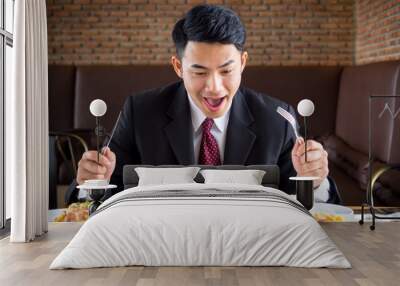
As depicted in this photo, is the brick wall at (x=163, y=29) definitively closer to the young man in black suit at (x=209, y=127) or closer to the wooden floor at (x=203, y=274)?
the young man in black suit at (x=209, y=127)

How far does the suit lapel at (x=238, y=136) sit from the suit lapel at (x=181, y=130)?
1.09 ft

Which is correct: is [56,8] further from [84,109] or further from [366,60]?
[366,60]

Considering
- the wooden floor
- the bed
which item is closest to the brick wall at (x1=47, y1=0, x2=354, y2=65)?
the wooden floor

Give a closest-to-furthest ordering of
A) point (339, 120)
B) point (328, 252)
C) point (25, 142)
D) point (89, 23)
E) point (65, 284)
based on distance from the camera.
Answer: point (65, 284), point (328, 252), point (25, 142), point (339, 120), point (89, 23)

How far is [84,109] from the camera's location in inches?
255

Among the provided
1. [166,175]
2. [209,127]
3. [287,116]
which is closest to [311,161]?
[287,116]

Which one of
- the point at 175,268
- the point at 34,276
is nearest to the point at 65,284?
the point at 34,276

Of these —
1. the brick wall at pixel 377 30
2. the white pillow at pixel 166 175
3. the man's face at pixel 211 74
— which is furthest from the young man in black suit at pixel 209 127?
the brick wall at pixel 377 30

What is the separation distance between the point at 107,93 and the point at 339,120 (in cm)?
230

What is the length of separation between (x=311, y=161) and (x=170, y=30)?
2024mm

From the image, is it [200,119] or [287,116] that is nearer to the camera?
[200,119]

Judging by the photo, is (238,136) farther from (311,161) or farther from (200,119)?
(311,161)

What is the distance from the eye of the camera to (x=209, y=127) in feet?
19.1

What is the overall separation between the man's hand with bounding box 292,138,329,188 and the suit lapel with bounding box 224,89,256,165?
0.41 meters
